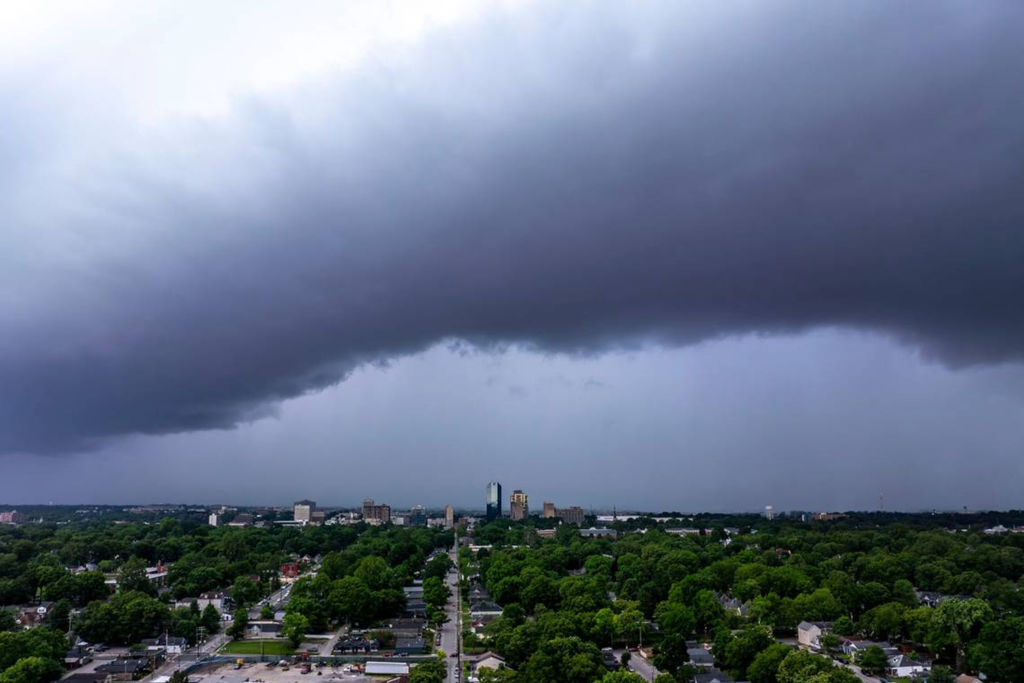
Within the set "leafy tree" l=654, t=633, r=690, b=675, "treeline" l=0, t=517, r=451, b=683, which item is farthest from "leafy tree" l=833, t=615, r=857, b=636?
"treeline" l=0, t=517, r=451, b=683

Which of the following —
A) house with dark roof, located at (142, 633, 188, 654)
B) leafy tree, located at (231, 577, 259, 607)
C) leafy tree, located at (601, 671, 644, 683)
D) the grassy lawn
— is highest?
leafy tree, located at (601, 671, 644, 683)

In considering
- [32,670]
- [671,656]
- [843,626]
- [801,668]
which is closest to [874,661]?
[843,626]

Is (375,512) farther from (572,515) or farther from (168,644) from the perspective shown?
(168,644)

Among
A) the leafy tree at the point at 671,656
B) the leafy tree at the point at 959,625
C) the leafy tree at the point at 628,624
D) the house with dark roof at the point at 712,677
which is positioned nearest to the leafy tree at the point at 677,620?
the leafy tree at the point at 628,624

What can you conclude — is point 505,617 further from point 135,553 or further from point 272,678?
point 135,553

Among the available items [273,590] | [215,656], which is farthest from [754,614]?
[273,590]

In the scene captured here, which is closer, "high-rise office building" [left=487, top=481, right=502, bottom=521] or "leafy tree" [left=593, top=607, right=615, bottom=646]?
"leafy tree" [left=593, top=607, right=615, bottom=646]

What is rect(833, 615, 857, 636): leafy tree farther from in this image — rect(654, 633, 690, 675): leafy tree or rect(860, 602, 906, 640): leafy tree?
rect(654, 633, 690, 675): leafy tree
